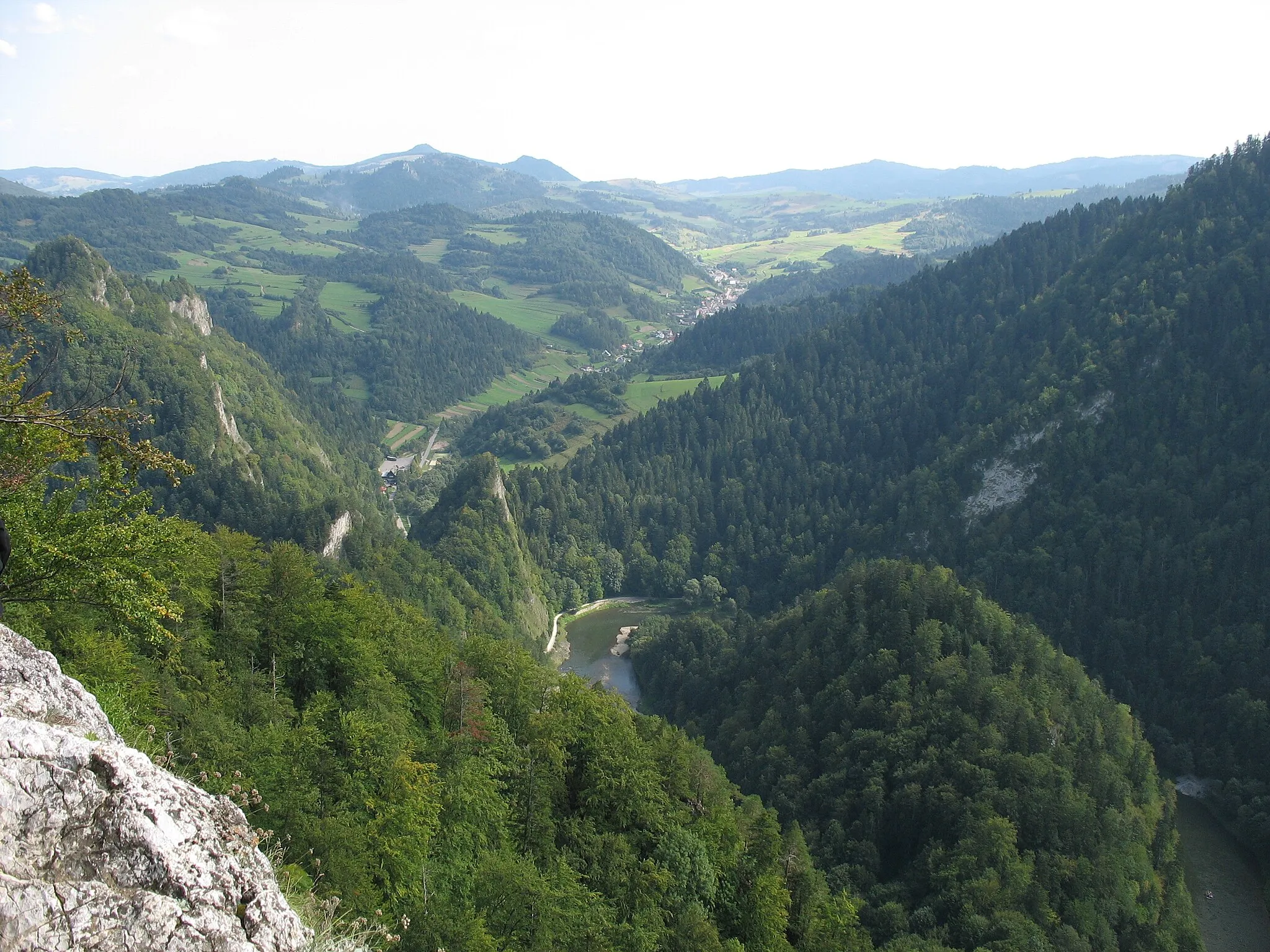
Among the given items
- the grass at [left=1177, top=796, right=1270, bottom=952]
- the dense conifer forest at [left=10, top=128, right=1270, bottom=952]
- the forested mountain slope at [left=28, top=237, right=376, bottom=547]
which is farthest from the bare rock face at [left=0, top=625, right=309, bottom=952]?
the forested mountain slope at [left=28, top=237, right=376, bottom=547]

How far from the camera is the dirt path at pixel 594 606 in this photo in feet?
473

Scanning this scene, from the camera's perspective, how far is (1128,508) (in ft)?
414

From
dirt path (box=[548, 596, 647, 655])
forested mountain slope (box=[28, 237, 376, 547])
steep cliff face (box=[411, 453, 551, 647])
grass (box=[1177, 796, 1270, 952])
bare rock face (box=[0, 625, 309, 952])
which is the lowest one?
dirt path (box=[548, 596, 647, 655])

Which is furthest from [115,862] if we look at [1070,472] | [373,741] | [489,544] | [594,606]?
[1070,472]

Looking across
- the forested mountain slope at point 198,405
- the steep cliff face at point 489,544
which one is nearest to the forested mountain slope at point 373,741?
the steep cliff face at point 489,544

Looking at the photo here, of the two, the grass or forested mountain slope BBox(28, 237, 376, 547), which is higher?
forested mountain slope BBox(28, 237, 376, 547)

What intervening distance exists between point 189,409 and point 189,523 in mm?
122653

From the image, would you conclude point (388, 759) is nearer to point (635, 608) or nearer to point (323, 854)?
point (323, 854)

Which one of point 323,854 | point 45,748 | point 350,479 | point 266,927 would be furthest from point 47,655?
point 350,479

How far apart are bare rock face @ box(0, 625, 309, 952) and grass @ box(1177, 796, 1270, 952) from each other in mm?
90679

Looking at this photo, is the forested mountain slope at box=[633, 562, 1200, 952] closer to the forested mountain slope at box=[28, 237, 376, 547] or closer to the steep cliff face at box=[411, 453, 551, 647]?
the steep cliff face at box=[411, 453, 551, 647]

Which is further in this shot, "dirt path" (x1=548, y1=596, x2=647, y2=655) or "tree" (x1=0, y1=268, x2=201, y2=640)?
"dirt path" (x1=548, y1=596, x2=647, y2=655)

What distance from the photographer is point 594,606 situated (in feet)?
515

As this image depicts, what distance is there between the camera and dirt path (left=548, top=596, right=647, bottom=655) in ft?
473
